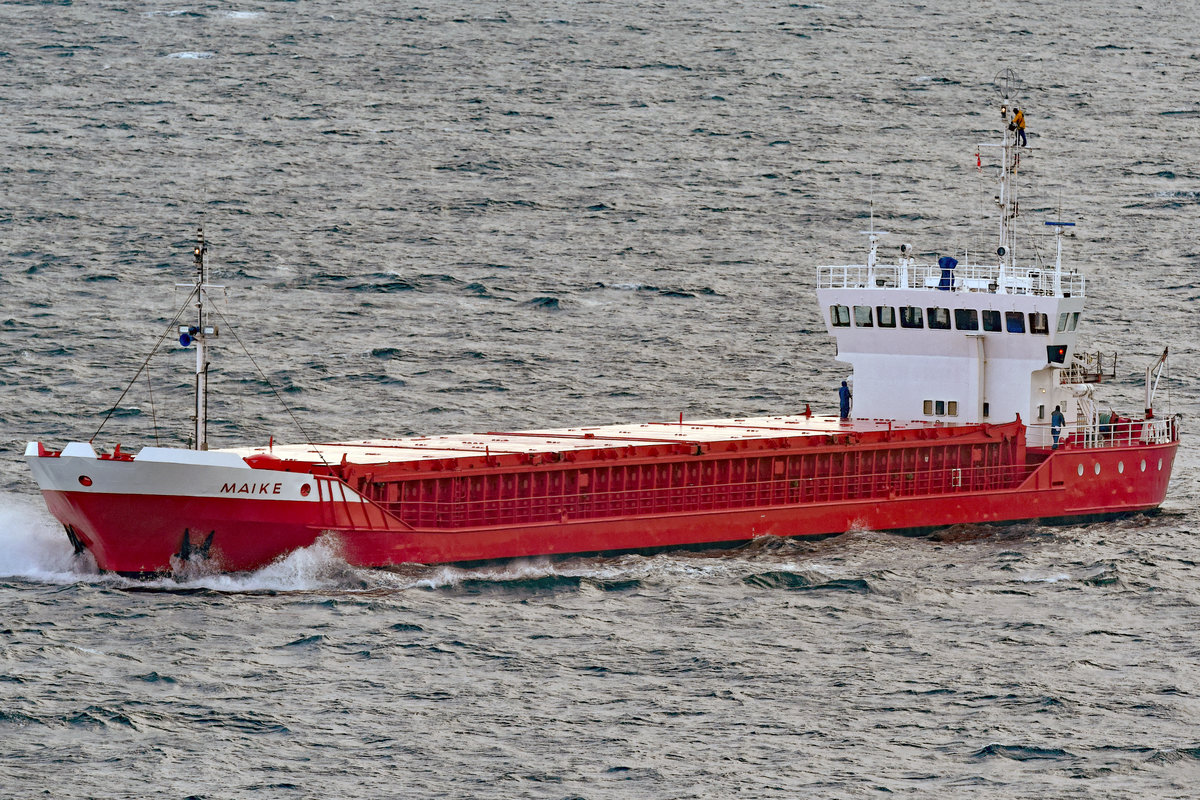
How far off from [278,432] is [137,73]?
68243 mm

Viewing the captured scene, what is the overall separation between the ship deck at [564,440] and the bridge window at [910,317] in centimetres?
272

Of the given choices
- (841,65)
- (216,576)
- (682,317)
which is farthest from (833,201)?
(216,576)

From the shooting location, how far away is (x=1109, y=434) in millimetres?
52375

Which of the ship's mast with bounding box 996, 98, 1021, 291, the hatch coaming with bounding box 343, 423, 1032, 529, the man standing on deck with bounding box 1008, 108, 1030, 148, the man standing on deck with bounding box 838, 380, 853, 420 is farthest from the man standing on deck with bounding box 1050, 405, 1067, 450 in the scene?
the man standing on deck with bounding box 1008, 108, 1030, 148

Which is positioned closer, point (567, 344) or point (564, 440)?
point (564, 440)

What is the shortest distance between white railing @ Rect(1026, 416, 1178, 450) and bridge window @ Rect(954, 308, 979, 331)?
324cm

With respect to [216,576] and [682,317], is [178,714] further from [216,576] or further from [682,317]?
[682,317]

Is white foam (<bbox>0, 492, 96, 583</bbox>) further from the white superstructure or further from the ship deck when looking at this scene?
the white superstructure

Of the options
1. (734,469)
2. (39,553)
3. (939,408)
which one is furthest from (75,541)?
(939,408)

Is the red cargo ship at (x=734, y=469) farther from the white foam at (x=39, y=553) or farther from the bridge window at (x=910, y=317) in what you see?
the white foam at (x=39, y=553)

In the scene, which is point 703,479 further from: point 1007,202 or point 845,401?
point 1007,202

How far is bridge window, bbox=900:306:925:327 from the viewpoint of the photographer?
50562mm

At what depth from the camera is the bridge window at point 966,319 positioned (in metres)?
49.9

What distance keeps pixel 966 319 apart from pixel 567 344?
22.7 meters
